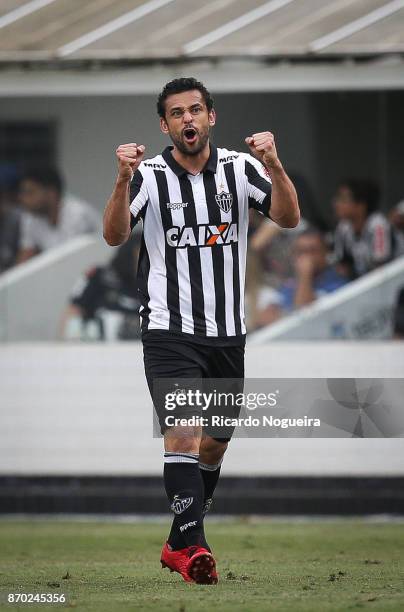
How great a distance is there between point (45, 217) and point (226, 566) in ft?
16.1

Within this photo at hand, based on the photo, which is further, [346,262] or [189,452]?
[346,262]

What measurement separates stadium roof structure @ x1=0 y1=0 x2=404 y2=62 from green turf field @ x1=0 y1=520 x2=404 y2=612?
3.35 metres

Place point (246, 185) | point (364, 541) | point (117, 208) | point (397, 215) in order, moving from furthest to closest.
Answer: point (397, 215) → point (364, 541) → point (246, 185) → point (117, 208)

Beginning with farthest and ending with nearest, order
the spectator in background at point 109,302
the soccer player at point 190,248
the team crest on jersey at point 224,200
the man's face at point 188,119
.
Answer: the spectator in background at point 109,302 < the team crest on jersey at point 224,200 < the man's face at point 188,119 < the soccer player at point 190,248

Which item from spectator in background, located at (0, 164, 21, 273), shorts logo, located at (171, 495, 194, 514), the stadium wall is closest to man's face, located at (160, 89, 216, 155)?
shorts logo, located at (171, 495, 194, 514)

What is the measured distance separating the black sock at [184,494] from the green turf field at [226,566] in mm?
214

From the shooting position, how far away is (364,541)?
8.48 metres

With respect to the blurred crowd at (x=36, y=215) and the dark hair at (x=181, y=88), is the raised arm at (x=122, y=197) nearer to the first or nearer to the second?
the dark hair at (x=181, y=88)

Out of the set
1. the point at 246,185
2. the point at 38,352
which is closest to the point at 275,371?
the point at 38,352

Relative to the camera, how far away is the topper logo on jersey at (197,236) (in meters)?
6.12

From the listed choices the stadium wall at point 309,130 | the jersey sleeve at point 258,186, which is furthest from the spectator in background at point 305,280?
the jersey sleeve at point 258,186

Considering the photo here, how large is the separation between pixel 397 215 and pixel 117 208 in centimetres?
535

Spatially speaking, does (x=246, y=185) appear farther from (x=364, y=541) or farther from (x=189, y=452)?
(x=364, y=541)

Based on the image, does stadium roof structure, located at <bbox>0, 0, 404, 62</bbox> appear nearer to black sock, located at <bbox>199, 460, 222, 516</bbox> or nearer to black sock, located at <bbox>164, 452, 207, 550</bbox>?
black sock, located at <bbox>199, 460, 222, 516</bbox>
